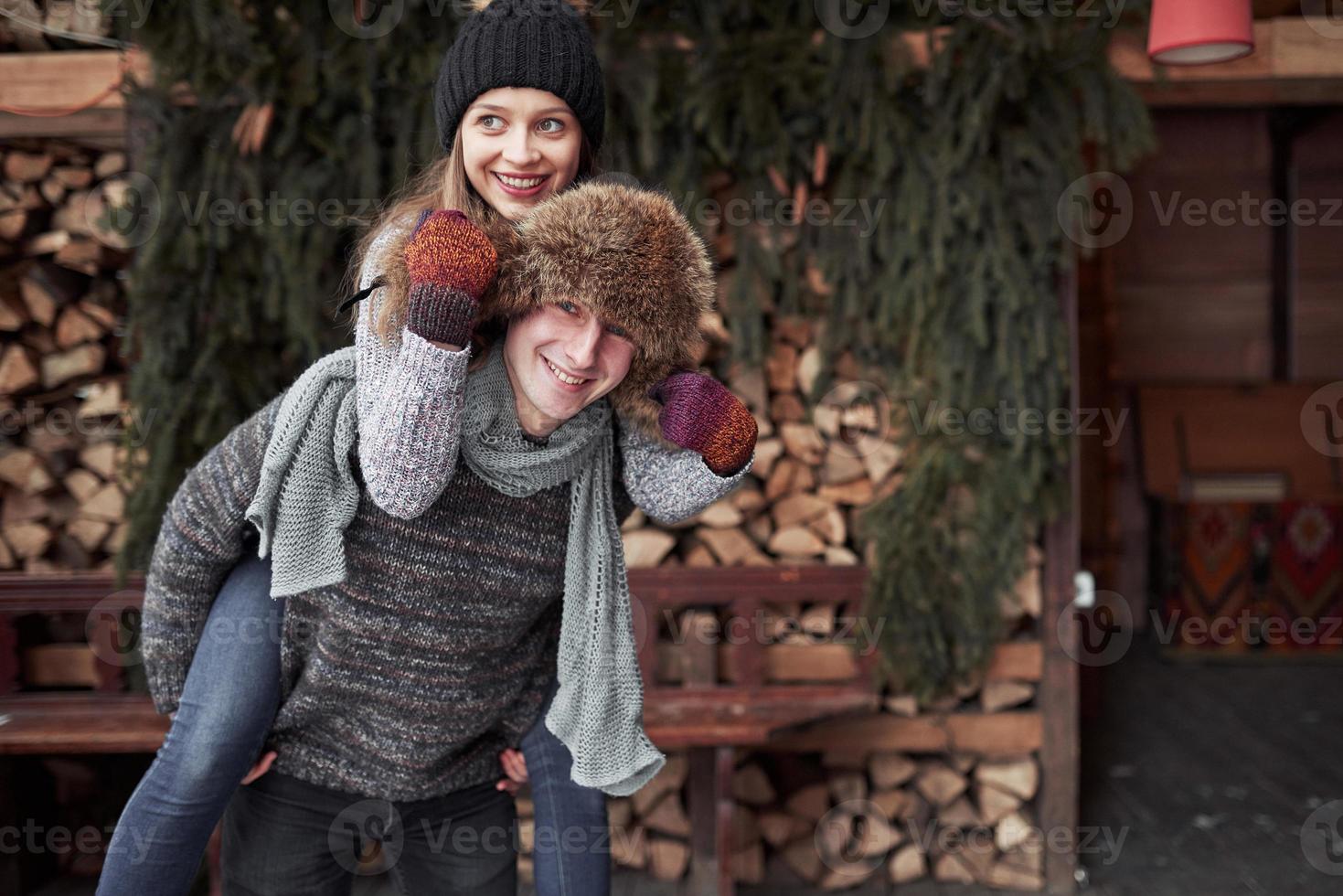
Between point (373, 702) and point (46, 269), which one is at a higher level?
point (46, 269)

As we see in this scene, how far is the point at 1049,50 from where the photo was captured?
2879mm

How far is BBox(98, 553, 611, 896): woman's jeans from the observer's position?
1473mm

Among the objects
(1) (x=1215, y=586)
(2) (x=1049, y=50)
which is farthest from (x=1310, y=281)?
(2) (x=1049, y=50)

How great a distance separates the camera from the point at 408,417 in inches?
50.2

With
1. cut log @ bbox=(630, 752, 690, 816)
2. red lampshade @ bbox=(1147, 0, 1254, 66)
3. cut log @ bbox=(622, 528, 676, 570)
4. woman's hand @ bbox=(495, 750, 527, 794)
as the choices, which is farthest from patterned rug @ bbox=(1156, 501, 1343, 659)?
woman's hand @ bbox=(495, 750, 527, 794)

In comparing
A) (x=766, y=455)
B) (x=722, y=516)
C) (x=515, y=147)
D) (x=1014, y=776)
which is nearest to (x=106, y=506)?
(x=722, y=516)

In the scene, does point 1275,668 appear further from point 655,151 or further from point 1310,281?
point 655,151

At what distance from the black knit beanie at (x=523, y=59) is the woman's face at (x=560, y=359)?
34 centimetres

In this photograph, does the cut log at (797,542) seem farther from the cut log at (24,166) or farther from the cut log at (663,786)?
the cut log at (24,166)

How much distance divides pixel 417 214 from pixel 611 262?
30cm

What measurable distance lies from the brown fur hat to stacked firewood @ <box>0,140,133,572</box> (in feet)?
7.38

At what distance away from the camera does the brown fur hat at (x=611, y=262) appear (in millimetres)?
1352

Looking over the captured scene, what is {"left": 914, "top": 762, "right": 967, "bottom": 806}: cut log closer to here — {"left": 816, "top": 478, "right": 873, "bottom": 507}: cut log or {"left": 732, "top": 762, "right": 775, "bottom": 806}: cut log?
{"left": 732, "top": 762, "right": 775, "bottom": 806}: cut log

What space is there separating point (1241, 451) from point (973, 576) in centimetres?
340
